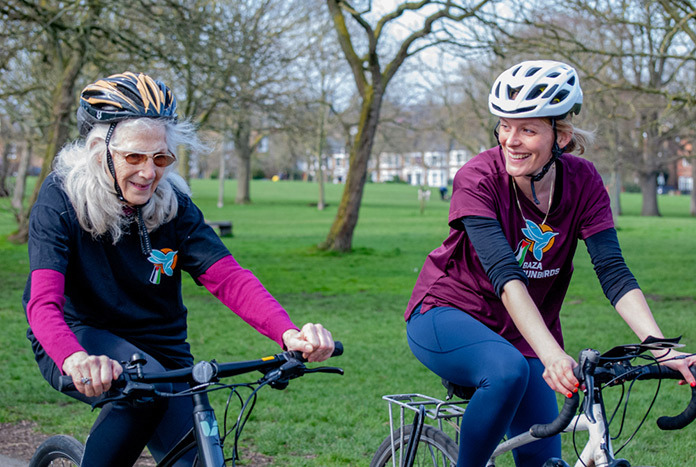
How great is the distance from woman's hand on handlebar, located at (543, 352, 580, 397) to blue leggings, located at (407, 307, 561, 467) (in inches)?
11.9

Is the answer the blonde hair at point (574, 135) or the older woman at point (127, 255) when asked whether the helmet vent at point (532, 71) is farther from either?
the older woman at point (127, 255)

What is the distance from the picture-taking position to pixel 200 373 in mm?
2410

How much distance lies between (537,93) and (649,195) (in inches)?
1642

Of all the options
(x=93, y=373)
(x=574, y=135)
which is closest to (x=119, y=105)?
(x=93, y=373)

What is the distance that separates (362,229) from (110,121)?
1054 inches

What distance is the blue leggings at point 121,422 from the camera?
2.73m

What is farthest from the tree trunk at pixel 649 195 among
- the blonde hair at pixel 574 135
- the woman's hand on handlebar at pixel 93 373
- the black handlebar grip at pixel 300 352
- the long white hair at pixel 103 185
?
the woman's hand on handlebar at pixel 93 373

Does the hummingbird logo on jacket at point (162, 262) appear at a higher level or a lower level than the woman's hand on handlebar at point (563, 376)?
higher

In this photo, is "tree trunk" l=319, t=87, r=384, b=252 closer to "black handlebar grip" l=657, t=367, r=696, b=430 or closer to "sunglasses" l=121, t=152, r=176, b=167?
"sunglasses" l=121, t=152, r=176, b=167

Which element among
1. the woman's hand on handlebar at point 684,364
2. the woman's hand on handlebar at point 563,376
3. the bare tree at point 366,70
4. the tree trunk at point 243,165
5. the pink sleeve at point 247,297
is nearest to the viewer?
the woman's hand on handlebar at point 563,376

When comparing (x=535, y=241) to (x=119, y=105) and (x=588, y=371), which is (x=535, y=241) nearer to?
(x=588, y=371)

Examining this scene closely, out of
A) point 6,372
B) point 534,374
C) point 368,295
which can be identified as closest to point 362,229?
point 368,295

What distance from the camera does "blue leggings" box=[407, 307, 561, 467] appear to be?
280 cm

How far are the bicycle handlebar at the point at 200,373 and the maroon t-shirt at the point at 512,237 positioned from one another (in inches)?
32.8
